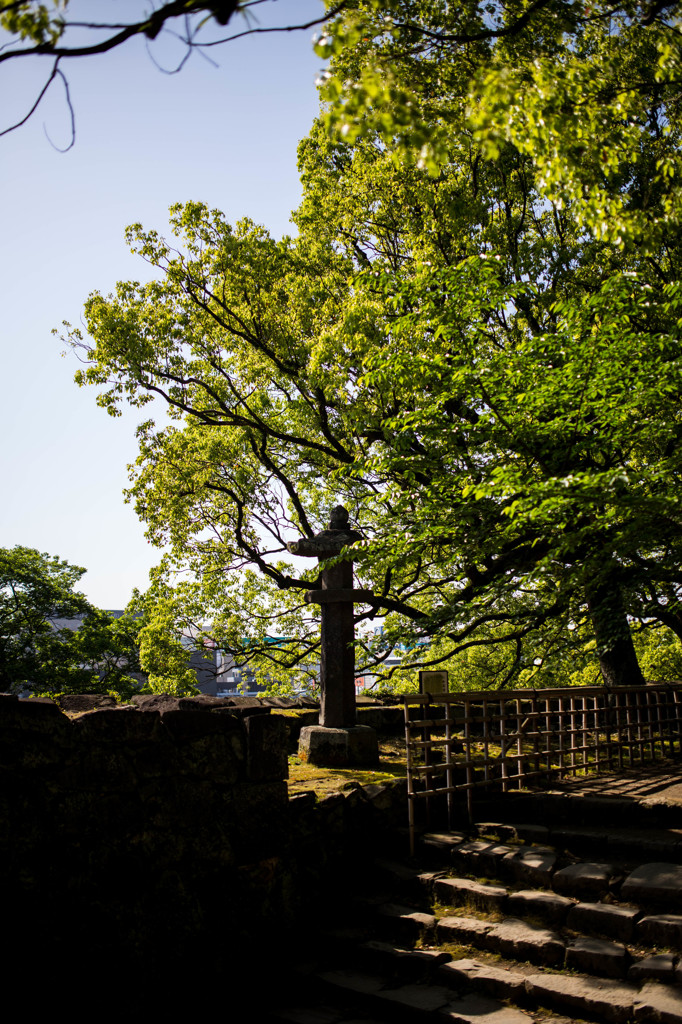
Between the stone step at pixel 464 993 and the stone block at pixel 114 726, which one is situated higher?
the stone block at pixel 114 726

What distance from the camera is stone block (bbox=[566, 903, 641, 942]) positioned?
443cm

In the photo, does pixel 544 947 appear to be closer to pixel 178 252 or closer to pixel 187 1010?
pixel 187 1010

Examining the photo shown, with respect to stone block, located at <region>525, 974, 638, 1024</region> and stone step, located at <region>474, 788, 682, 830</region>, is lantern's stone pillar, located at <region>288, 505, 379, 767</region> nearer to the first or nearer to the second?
stone step, located at <region>474, 788, 682, 830</region>

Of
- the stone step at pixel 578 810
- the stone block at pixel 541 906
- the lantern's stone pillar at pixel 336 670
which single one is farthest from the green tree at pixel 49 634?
the stone block at pixel 541 906

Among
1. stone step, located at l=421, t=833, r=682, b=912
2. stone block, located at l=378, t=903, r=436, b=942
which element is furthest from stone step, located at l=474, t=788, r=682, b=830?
stone block, located at l=378, t=903, r=436, b=942

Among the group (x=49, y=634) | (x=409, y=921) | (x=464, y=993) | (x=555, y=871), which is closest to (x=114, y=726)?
(x=409, y=921)

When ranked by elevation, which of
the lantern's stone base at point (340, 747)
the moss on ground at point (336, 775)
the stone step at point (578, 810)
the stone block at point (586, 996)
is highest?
the lantern's stone base at point (340, 747)

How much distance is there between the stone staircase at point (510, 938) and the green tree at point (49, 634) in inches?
900

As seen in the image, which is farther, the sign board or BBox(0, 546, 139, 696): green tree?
BBox(0, 546, 139, 696): green tree

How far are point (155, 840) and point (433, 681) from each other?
189 inches

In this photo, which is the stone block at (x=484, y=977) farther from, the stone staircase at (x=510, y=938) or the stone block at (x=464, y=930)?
the stone block at (x=464, y=930)

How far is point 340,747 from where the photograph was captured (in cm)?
809

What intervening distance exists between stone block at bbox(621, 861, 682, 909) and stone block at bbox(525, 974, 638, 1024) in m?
0.78

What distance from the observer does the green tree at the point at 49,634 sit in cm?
2658
